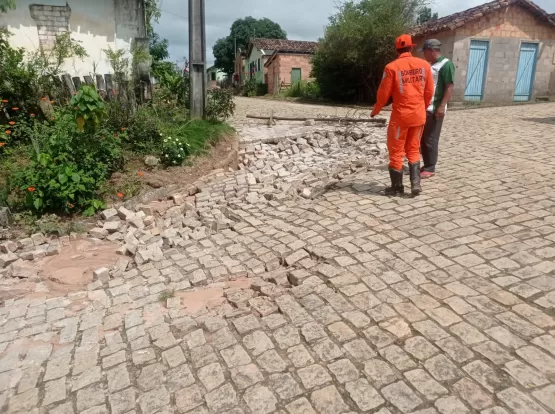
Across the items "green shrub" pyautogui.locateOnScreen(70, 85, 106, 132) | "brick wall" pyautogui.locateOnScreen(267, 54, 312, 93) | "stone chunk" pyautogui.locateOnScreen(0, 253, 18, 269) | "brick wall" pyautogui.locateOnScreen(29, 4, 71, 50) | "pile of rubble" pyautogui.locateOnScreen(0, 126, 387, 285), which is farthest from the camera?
"brick wall" pyautogui.locateOnScreen(267, 54, 312, 93)

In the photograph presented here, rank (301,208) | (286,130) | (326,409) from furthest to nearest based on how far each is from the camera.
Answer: (286,130), (301,208), (326,409)

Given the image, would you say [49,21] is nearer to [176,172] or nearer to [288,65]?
[176,172]

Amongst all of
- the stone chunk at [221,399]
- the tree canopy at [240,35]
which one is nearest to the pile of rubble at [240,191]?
the stone chunk at [221,399]

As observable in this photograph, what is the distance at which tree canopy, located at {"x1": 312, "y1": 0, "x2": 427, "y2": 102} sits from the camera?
1795cm

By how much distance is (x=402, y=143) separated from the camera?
16.2ft

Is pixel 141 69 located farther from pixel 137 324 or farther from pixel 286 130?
pixel 137 324

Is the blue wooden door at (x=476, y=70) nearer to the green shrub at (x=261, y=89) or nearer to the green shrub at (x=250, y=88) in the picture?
the green shrub at (x=250, y=88)

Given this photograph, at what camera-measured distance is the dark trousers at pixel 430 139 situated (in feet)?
18.3

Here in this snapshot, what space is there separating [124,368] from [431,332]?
7.13 feet

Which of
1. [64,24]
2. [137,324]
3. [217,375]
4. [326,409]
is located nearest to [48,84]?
[64,24]

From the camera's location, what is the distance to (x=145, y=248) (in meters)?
4.99

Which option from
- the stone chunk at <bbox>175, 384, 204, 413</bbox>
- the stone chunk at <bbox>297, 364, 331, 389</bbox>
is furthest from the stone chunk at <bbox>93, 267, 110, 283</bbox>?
the stone chunk at <bbox>297, 364, 331, 389</bbox>

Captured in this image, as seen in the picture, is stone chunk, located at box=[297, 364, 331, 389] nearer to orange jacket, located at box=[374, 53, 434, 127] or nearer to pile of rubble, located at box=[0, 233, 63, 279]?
orange jacket, located at box=[374, 53, 434, 127]

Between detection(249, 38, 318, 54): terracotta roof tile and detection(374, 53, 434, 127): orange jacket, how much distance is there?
28102 mm
